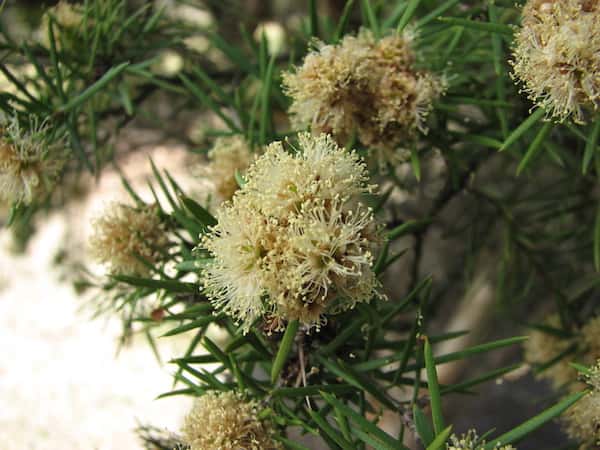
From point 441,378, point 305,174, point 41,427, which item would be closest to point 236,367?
point 305,174

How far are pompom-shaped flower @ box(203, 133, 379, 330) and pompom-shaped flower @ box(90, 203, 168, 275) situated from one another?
159 mm

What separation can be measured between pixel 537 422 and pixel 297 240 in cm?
24

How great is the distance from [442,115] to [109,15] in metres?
0.42

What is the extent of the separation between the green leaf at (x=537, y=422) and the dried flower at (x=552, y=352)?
264 mm

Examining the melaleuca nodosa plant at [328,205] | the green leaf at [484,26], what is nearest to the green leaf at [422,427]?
the melaleuca nodosa plant at [328,205]

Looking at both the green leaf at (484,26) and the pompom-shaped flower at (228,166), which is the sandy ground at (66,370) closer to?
the pompom-shaped flower at (228,166)

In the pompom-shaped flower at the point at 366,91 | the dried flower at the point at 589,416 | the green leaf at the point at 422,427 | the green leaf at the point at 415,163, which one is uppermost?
the pompom-shaped flower at the point at 366,91

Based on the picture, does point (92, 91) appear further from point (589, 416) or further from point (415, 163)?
point (589, 416)

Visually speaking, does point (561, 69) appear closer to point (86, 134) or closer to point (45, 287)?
point (86, 134)

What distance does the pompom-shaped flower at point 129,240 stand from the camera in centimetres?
64

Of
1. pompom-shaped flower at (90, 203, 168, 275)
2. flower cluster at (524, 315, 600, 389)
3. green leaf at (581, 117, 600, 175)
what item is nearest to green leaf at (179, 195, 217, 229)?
pompom-shaped flower at (90, 203, 168, 275)

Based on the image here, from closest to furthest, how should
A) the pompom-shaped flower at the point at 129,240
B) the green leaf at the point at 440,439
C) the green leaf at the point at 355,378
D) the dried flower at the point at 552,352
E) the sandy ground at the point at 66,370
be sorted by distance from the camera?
the green leaf at the point at 440,439 → the green leaf at the point at 355,378 → the pompom-shaped flower at the point at 129,240 → the dried flower at the point at 552,352 → the sandy ground at the point at 66,370

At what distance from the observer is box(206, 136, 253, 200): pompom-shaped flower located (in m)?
0.69

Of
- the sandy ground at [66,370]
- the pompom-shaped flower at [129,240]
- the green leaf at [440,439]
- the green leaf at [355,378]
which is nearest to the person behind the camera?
the green leaf at [440,439]
